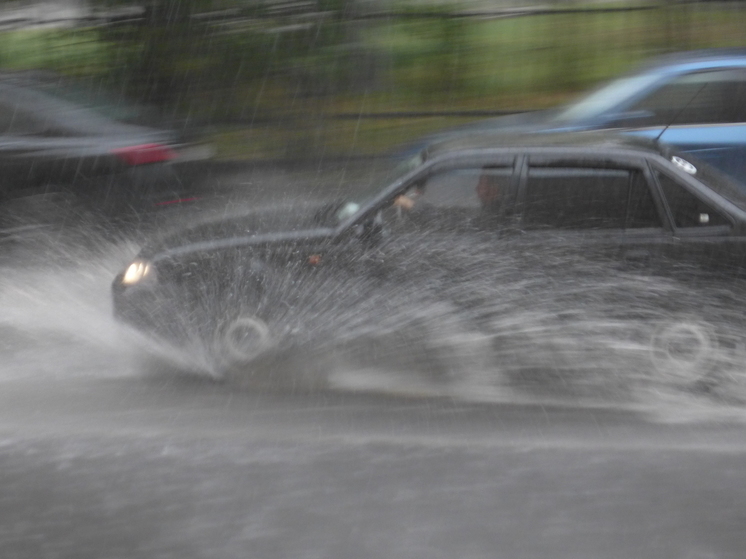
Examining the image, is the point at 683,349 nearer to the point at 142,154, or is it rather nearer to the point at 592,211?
the point at 592,211

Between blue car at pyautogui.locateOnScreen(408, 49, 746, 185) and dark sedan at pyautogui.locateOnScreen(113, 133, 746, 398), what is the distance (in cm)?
223

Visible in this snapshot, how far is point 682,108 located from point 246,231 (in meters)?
4.05

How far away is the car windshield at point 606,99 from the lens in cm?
773

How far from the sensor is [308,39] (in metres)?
10.9

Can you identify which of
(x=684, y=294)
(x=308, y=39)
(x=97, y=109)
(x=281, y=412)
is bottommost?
(x=281, y=412)

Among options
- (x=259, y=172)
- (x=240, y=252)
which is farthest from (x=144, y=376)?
(x=259, y=172)

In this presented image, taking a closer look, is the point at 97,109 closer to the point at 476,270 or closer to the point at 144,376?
the point at 144,376

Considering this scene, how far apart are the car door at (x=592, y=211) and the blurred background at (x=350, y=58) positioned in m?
5.92

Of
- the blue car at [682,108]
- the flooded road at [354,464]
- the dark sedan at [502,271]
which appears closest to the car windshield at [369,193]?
the dark sedan at [502,271]

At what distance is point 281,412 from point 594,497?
1712mm

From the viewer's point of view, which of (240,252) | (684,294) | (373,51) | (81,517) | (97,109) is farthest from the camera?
(373,51)

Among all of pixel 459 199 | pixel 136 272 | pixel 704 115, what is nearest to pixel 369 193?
pixel 459 199

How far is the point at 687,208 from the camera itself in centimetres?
479

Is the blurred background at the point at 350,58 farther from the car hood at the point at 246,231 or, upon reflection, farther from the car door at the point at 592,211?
the car door at the point at 592,211
